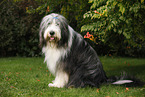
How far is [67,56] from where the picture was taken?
13.7 ft

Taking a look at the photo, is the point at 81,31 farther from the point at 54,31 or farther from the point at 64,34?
the point at 54,31

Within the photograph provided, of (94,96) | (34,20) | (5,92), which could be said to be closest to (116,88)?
(94,96)

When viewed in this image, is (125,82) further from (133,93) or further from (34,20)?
(34,20)

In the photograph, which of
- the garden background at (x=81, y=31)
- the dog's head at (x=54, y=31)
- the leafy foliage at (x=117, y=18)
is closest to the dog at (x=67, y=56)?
the dog's head at (x=54, y=31)

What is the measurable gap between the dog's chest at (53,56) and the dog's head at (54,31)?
14cm

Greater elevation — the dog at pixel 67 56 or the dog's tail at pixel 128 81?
the dog at pixel 67 56

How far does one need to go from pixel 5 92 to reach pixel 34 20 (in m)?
7.18

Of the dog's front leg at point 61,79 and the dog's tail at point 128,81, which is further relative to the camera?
the dog's tail at point 128,81

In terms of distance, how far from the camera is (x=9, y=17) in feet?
33.8

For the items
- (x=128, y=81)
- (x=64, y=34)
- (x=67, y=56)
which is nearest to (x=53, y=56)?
(x=67, y=56)

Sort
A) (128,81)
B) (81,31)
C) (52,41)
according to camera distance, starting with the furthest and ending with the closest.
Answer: (81,31)
(128,81)
(52,41)

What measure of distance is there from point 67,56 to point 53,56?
29cm

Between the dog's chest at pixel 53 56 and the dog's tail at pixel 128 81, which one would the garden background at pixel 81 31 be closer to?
the dog's tail at pixel 128 81

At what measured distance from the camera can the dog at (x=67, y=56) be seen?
4078mm
